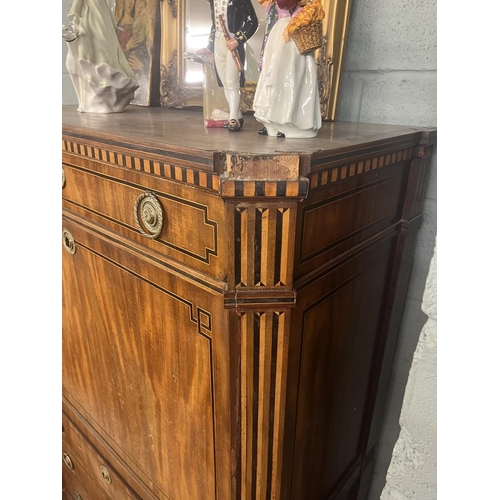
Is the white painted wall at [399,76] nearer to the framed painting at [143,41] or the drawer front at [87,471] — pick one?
the framed painting at [143,41]

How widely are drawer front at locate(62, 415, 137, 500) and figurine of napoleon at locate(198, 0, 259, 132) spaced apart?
0.82 m

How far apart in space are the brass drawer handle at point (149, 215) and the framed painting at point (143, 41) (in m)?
0.61

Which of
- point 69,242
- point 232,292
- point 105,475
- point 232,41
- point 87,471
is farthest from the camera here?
point 87,471

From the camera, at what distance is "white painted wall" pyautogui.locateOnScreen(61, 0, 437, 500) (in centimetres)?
86

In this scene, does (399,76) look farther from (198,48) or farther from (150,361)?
(150,361)

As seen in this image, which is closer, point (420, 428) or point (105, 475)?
point (420, 428)

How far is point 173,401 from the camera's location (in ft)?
2.31

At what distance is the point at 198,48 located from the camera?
103cm

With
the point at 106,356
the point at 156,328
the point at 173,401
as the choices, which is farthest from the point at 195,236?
the point at 106,356

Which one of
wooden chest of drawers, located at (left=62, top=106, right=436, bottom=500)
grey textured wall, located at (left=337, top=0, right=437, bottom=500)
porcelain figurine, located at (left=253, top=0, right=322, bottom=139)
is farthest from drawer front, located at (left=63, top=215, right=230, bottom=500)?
grey textured wall, located at (left=337, top=0, right=437, bottom=500)

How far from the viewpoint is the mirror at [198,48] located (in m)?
0.86

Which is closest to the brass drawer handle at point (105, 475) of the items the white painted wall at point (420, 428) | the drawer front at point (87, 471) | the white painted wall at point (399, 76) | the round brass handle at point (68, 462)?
the drawer front at point (87, 471)

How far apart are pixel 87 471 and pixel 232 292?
2.88 ft

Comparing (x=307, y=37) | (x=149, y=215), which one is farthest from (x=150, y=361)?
(x=307, y=37)
